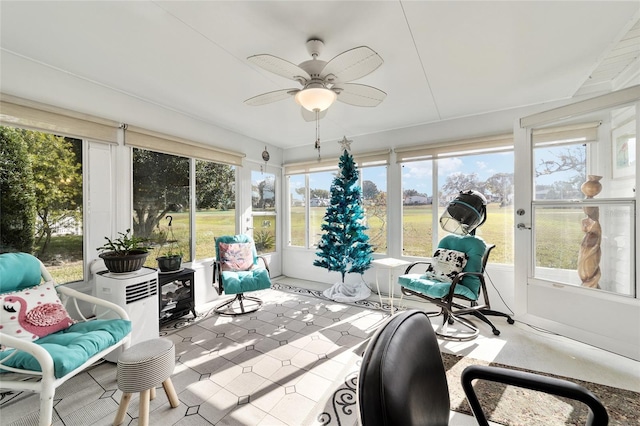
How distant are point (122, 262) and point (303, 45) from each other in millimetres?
2362

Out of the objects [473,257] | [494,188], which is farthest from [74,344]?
[494,188]

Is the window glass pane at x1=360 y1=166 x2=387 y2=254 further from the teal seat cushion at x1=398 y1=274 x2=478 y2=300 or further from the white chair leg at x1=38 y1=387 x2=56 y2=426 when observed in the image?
the white chair leg at x1=38 y1=387 x2=56 y2=426

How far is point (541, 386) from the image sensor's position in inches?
32.7

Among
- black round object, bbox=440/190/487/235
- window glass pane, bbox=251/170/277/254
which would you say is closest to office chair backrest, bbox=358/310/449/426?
black round object, bbox=440/190/487/235

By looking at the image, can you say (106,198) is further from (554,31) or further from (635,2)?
(635,2)

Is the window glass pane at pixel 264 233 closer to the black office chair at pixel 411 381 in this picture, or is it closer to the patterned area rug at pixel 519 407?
the patterned area rug at pixel 519 407

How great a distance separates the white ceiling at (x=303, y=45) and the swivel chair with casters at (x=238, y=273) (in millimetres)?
1774

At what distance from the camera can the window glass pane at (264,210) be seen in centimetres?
455

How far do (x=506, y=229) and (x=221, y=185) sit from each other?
13.0ft

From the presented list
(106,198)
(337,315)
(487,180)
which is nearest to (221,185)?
(106,198)

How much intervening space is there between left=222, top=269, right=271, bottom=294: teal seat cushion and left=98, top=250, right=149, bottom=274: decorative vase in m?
0.92

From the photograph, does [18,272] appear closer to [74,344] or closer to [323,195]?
[74,344]

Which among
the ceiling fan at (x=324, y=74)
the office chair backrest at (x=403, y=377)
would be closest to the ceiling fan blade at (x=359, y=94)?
the ceiling fan at (x=324, y=74)

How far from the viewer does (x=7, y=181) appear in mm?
2146
